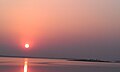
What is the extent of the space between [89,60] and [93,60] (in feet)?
25.0

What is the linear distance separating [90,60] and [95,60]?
615 cm

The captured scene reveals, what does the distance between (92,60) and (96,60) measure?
2039 millimetres

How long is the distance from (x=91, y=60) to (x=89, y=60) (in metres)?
4.67

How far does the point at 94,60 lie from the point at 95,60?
47cm

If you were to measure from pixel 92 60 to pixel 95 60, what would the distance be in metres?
2.44

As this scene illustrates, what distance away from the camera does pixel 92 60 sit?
499ft

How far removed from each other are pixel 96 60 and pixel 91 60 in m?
3.36

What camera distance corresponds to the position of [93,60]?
151 metres

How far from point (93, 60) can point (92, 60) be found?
1.30m

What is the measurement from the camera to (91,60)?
504 feet

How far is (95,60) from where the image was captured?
150 metres

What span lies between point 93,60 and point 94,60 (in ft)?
3.13

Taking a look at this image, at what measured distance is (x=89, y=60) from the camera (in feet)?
520

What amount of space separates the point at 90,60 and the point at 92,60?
12.5ft
